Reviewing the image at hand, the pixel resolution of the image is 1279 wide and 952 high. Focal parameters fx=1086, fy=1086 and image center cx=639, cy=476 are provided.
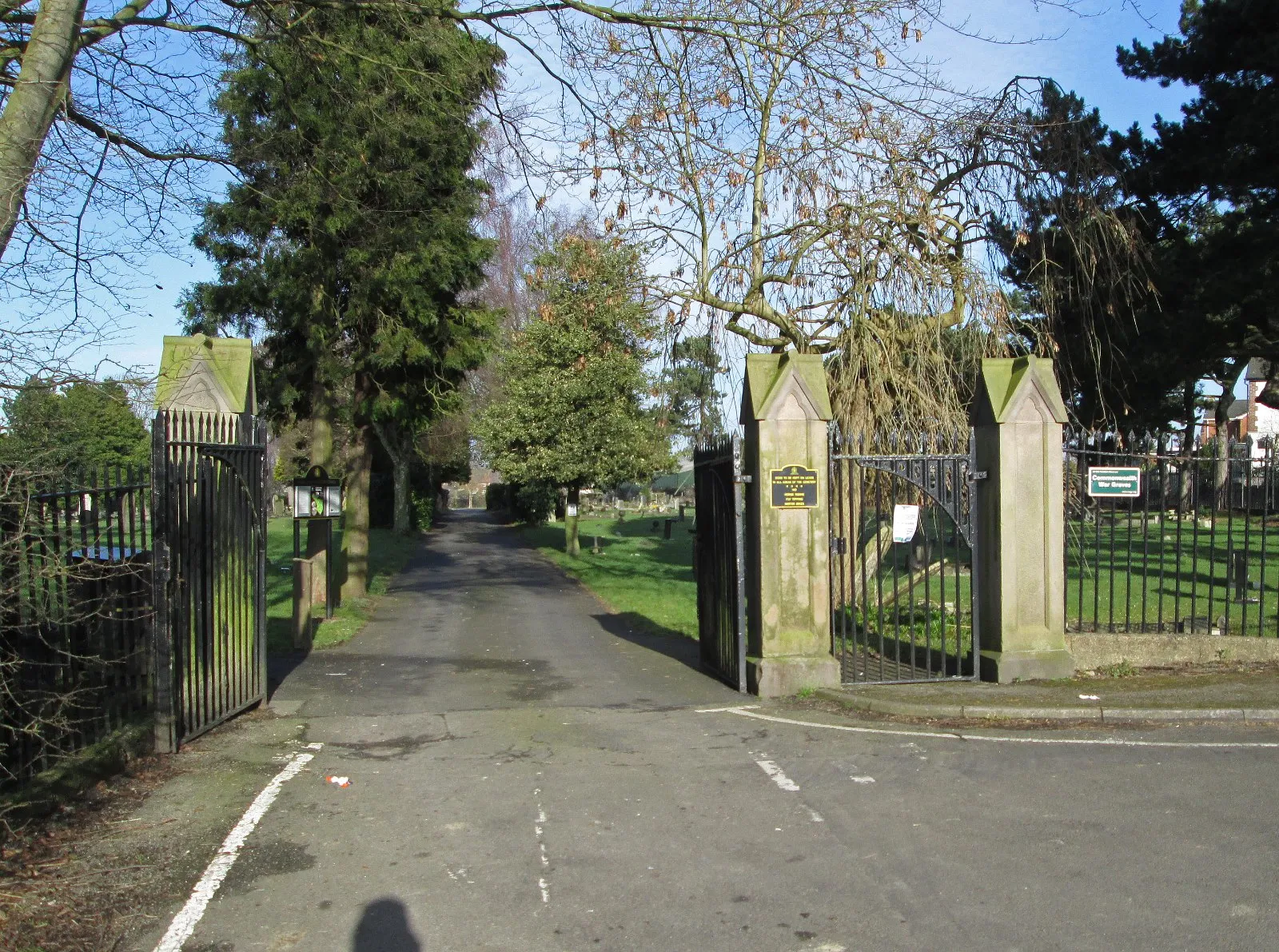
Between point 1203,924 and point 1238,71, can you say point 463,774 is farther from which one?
point 1238,71

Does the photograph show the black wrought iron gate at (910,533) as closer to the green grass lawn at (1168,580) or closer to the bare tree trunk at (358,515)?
the green grass lawn at (1168,580)

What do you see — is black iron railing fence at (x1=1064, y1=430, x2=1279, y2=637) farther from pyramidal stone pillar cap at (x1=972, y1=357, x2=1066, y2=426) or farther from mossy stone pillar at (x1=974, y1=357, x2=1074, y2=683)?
pyramidal stone pillar cap at (x1=972, y1=357, x2=1066, y2=426)

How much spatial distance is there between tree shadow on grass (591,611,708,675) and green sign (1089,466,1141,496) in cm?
456

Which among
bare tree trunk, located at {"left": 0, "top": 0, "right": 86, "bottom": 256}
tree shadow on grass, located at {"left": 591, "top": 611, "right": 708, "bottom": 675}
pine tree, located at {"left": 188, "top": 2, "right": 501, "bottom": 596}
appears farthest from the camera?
pine tree, located at {"left": 188, "top": 2, "right": 501, "bottom": 596}

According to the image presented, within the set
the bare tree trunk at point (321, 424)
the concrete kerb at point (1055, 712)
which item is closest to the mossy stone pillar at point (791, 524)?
the concrete kerb at point (1055, 712)

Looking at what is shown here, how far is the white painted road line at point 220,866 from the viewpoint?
4.86 m

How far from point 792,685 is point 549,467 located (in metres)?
25.1

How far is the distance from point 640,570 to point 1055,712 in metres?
20.5

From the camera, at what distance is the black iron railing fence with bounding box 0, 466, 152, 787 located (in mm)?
5477

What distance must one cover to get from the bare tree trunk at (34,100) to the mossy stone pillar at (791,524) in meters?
6.15

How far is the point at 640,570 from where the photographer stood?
29.4m

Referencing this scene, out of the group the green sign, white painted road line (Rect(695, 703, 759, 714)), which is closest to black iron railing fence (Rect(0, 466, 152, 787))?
white painted road line (Rect(695, 703, 759, 714))

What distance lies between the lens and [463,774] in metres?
7.69

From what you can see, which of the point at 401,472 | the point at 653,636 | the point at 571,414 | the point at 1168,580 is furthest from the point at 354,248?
the point at 401,472
